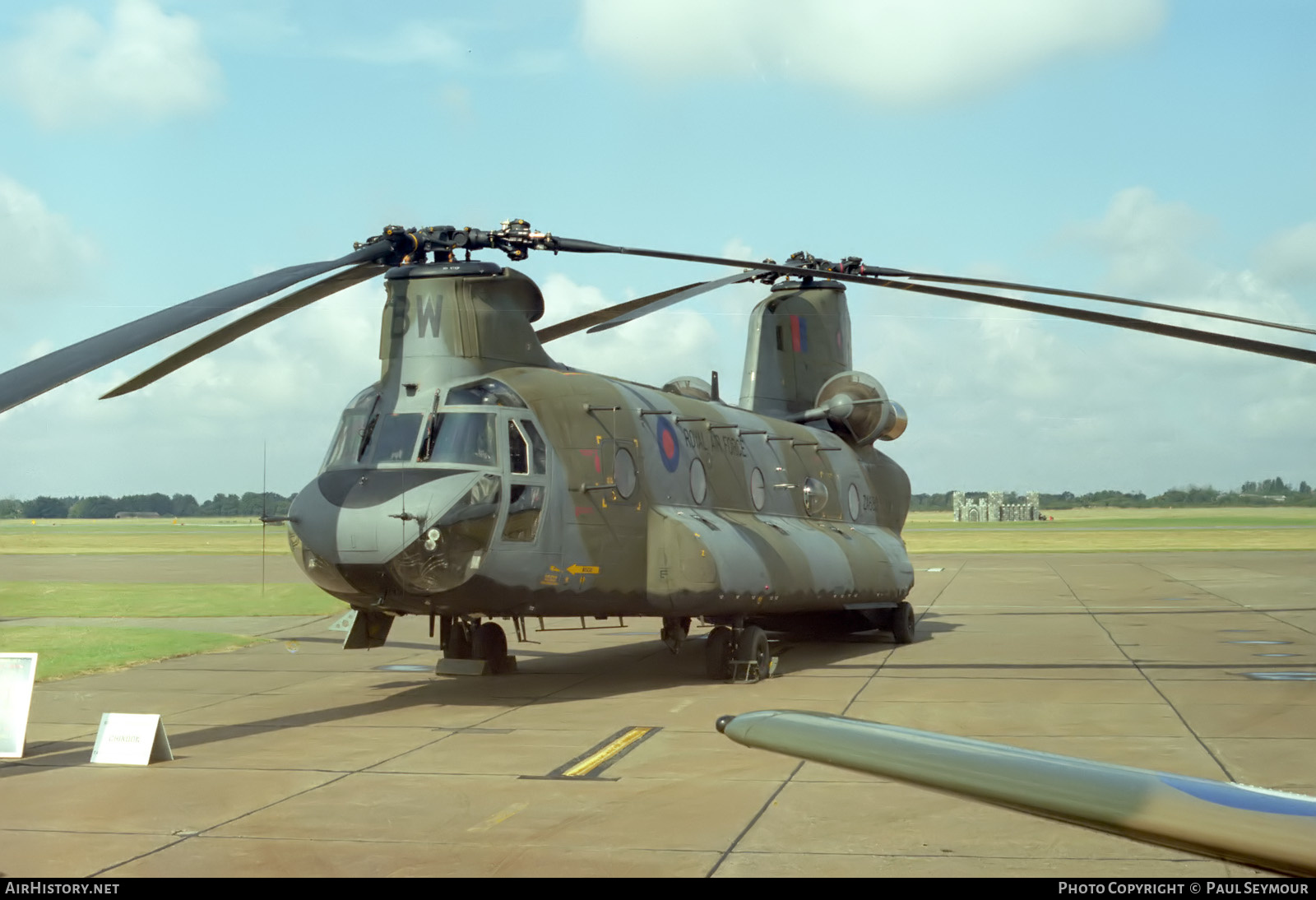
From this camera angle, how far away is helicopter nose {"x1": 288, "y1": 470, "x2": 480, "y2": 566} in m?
11.8

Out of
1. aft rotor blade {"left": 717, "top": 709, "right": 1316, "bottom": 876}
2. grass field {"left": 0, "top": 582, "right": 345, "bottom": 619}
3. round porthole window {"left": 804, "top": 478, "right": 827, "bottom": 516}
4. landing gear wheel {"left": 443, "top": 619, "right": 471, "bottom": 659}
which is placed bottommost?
grass field {"left": 0, "top": 582, "right": 345, "bottom": 619}

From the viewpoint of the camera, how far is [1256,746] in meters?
9.92

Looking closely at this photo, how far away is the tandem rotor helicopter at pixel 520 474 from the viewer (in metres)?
11.9

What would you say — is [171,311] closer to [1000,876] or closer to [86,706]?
[86,706]

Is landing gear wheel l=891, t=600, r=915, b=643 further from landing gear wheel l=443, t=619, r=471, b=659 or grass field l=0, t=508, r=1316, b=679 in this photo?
landing gear wheel l=443, t=619, r=471, b=659

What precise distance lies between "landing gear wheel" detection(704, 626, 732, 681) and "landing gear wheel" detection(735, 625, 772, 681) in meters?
0.11

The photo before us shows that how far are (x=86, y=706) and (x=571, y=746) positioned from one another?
223 inches

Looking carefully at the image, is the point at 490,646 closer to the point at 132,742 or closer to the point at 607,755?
the point at 607,755

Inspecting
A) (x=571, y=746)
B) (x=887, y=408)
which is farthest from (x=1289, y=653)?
(x=571, y=746)

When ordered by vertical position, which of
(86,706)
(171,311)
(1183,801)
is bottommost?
(86,706)

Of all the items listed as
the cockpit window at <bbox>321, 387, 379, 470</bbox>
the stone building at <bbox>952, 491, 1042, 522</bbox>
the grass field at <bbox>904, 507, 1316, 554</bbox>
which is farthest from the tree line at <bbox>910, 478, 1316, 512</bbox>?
the stone building at <bbox>952, 491, 1042, 522</bbox>

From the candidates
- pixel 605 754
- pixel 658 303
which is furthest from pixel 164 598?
pixel 605 754

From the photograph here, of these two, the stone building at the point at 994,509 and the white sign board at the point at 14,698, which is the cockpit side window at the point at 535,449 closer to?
the white sign board at the point at 14,698

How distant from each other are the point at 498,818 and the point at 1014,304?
25.2 ft
